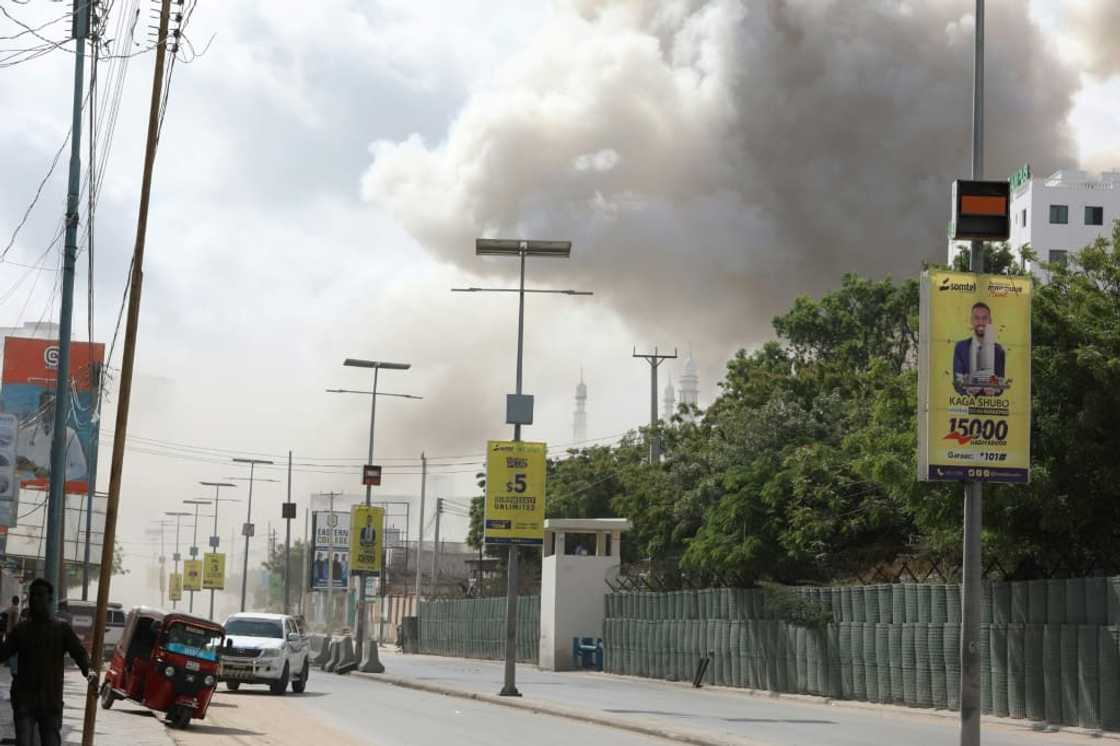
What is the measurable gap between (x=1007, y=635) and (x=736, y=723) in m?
6.64

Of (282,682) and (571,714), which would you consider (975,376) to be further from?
(282,682)

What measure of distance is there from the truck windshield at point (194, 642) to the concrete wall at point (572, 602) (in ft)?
124

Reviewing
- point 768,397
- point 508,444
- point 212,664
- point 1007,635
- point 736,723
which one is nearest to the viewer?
point 212,664

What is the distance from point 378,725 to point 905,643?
1424 cm

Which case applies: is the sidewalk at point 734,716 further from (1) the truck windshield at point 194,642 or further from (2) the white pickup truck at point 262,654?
(1) the truck windshield at point 194,642

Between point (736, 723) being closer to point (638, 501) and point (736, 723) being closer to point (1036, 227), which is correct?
point (638, 501)

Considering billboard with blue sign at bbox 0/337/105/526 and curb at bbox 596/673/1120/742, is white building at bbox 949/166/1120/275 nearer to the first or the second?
billboard with blue sign at bbox 0/337/105/526

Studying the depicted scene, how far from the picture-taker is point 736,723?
91.6 feet

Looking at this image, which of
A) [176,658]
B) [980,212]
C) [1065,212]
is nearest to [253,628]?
[176,658]

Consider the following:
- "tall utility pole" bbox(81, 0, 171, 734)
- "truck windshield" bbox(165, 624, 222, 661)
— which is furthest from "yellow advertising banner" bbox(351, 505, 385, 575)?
"tall utility pole" bbox(81, 0, 171, 734)

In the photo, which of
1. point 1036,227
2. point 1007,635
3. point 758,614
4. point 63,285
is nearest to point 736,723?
point 1007,635

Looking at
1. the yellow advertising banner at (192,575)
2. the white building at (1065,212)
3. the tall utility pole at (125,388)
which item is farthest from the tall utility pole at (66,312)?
the yellow advertising banner at (192,575)

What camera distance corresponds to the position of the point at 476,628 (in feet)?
267

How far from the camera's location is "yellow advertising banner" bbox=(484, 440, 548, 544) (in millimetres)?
39875
